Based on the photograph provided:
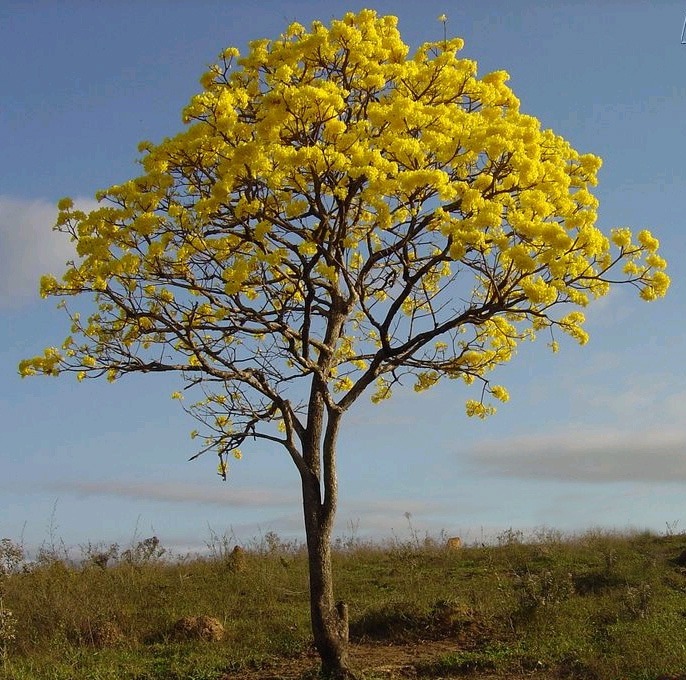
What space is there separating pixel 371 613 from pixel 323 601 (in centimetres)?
306

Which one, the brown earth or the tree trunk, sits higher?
the tree trunk

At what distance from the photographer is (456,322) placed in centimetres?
1193

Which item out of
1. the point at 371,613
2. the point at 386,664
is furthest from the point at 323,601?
the point at 371,613

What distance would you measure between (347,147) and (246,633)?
811cm

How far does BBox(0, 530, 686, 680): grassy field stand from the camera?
11961 mm

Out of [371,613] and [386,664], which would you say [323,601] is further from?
[371,613]

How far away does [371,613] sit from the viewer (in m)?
14.6

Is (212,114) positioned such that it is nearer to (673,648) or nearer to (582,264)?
(582,264)

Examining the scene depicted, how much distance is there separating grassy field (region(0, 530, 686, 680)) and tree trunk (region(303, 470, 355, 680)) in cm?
48

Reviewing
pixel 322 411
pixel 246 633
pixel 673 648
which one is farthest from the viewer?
pixel 246 633

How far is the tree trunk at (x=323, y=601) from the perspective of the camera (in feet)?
38.1

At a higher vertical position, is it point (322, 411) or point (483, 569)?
point (322, 411)

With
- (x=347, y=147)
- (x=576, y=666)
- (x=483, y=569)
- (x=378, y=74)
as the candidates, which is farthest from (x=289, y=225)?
(x=483, y=569)

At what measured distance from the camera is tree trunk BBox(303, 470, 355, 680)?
38.1 feet
